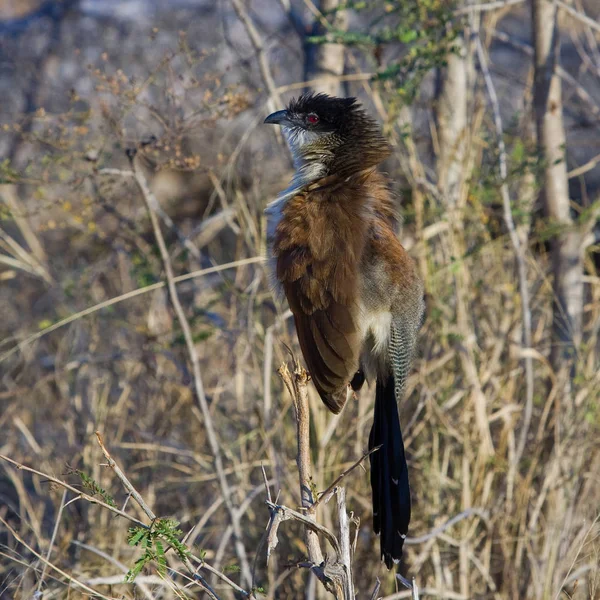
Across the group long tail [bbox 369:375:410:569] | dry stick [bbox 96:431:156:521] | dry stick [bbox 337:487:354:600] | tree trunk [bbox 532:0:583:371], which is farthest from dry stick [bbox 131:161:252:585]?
tree trunk [bbox 532:0:583:371]

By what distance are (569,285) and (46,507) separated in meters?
3.10

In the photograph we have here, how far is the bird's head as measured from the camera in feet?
9.47

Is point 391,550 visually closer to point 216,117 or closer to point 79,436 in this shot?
point 216,117

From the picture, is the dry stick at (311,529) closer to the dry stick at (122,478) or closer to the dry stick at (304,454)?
the dry stick at (304,454)

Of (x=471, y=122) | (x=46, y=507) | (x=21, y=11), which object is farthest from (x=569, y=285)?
(x=21, y=11)

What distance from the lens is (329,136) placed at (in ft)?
10.00

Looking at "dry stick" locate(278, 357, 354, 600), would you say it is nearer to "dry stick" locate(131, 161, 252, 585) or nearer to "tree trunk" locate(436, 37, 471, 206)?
"dry stick" locate(131, 161, 252, 585)

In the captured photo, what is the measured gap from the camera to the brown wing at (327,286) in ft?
8.52

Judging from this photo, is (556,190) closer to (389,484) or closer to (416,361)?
(416,361)

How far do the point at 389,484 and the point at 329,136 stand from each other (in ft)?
4.39

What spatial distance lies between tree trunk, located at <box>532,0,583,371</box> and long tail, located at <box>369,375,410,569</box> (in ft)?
4.83

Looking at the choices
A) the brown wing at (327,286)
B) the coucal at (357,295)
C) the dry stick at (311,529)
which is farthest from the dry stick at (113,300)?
the dry stick at (311,529)

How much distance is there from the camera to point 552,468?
3557 mm

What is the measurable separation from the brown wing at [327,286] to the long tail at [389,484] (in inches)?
7.2
